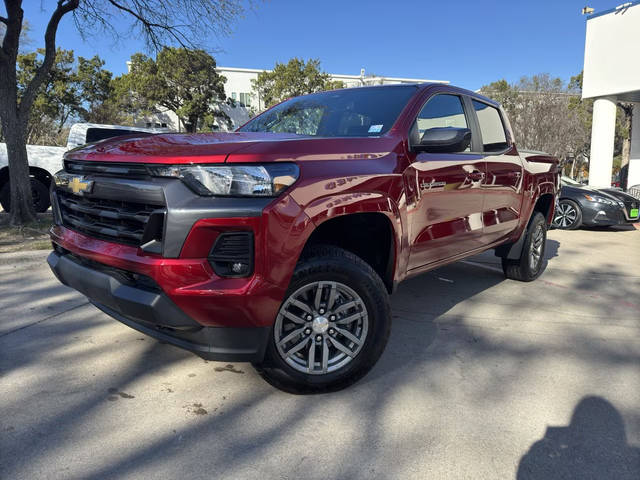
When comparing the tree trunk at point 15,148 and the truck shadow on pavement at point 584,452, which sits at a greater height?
the tree trunk at point 15,148

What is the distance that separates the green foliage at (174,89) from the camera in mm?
36594

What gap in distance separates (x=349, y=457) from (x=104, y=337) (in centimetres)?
209

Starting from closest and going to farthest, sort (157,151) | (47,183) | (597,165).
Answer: (157,151)
(47,183)
(597,165)

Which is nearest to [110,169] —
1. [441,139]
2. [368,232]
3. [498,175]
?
[368,232]

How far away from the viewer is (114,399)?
250 cm

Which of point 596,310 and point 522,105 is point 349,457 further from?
point 522,105

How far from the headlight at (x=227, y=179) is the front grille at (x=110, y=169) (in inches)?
4.2

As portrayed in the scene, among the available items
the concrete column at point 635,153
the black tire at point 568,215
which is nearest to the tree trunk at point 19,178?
the black tire at point 568,215

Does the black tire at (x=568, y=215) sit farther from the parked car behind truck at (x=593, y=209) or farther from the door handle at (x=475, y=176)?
the door handle at (x=475, y=176)

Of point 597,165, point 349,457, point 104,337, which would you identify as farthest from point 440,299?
point 597,165

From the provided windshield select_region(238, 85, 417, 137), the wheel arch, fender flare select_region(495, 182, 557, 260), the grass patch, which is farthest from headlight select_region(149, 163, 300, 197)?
the grass patch

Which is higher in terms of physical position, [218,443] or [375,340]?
[375,340]

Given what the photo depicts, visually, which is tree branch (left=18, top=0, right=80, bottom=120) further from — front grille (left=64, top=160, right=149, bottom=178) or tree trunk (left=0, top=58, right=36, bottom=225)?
front grille (left=64, top=160, right=149, bottom=178)

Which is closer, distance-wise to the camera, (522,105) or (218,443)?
(218,443)
